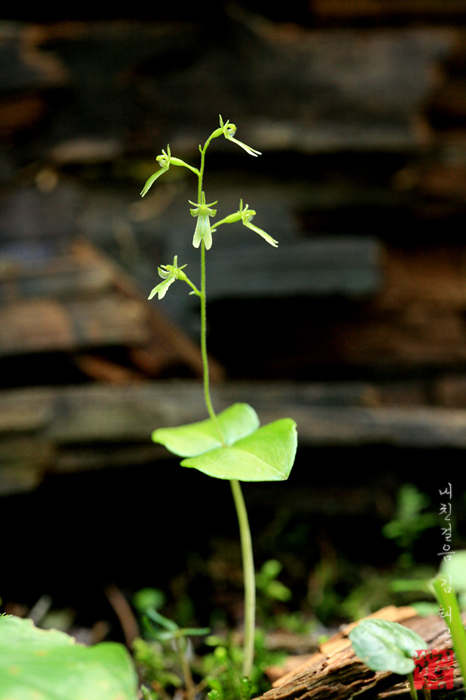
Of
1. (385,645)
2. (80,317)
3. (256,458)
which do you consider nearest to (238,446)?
(256,458)

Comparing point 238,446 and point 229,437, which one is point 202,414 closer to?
point 229,437

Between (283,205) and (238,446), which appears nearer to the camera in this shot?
(238,446)

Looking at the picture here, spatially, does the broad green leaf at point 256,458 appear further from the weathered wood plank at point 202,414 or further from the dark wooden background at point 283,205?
the dark wooden background at point 283,205

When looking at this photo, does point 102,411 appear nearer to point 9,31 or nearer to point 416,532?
point 416,532

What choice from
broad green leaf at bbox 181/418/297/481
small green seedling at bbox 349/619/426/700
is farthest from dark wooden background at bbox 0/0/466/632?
small green seedling at bbox 349/619/426/700

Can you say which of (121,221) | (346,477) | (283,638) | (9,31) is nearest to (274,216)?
(121,221)

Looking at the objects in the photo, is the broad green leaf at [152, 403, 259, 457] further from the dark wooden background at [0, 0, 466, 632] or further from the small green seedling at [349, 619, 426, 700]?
the dark wooden background at [0, 0, 466, 632]

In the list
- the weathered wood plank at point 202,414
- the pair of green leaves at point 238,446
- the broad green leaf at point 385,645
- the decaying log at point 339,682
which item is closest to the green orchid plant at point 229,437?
the pair of green leaves at point 238,446

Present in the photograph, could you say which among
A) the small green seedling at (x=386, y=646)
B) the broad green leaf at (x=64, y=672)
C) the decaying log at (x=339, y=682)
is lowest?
the decaying log at (x=339, y=682)
